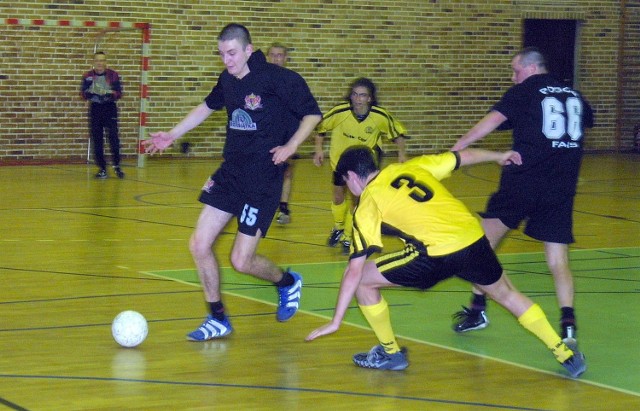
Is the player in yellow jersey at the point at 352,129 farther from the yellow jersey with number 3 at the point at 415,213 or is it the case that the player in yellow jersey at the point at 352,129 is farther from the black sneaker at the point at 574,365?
the black sneaker at the point at 574,365

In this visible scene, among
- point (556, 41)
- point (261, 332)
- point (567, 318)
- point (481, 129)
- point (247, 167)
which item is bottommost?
point (261, 332)

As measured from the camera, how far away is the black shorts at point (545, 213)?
21.9ft

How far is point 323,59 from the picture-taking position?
68.5 feet

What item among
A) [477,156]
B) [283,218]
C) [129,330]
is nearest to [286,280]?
[129,330]

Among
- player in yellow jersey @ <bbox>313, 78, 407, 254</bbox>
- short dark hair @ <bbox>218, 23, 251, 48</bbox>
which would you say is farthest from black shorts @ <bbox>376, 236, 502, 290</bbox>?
player in yellow jersey @ <bbox>313, 78, 407, 254</bbox>

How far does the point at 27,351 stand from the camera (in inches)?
248

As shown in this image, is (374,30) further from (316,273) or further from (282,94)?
(282,94)

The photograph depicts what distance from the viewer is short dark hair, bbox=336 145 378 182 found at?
5.81 m

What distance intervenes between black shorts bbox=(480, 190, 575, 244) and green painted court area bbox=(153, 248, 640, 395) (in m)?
0.70

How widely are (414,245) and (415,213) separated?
0.18 metres

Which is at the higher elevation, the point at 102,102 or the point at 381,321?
the point at 102,102

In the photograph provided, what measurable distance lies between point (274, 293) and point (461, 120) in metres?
14.6

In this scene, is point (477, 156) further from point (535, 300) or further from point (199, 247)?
point (535, 300)

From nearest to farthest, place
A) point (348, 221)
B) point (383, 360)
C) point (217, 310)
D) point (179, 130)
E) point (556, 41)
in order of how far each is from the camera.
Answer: point (383, 360), point (217, 310), point (179, 130), point (348, 221), point (556, 41)
